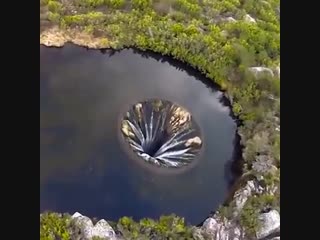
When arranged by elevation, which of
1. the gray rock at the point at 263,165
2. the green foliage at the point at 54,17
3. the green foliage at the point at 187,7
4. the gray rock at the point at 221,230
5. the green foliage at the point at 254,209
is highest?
the green foliage at the point at 187,7

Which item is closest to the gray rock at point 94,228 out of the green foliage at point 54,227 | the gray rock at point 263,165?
the green foliage at point 54,227

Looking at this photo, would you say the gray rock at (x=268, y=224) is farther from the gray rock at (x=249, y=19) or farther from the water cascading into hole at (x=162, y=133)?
the gray rock at (x=249, y=19)

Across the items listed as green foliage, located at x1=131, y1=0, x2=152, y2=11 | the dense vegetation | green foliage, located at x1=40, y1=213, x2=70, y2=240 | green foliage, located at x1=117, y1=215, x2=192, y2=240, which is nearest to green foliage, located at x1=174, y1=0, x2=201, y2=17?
green foliage, located at x1=131, y1=0, x2=152, y2=11

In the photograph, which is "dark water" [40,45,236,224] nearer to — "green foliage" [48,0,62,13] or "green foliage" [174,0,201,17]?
"green foliage" [48,0,62,13]

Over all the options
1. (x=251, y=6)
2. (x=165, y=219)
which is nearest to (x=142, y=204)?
(x=165, y=219)

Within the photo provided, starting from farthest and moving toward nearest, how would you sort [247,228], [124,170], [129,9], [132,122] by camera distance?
[129,9], [132,122], [124,170], [247,228]

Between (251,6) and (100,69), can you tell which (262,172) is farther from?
(251,6)
